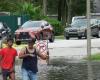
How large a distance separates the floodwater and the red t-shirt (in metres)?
4.57

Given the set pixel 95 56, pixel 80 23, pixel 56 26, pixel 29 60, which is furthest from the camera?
pixel 56 26

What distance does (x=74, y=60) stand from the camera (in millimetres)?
25141

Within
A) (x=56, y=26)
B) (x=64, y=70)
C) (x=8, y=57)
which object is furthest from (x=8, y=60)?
(x=56, y=26)

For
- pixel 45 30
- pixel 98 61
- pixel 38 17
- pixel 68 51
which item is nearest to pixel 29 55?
pixel 98 61

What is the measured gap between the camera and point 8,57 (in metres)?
13.2

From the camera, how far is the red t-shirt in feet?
43.4

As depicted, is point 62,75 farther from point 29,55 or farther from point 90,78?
point 29,55

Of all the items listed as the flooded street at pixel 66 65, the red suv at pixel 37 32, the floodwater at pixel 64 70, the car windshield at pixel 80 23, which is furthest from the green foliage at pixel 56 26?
the floodwater at pixel 64 70

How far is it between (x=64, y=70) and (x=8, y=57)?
758 centimetres

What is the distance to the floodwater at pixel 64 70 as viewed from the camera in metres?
18.2

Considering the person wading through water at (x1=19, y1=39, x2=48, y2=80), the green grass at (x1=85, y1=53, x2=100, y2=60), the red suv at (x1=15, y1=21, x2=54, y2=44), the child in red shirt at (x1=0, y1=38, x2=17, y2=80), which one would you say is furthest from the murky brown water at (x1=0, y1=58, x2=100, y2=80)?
the red suv at (x1=15, y1=21, x2=54, y2=44)

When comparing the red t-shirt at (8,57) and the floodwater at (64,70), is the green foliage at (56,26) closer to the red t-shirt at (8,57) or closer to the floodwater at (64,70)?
the floodwater at (64,70)

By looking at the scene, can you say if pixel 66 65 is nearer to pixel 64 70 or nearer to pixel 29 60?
pixel 64 70

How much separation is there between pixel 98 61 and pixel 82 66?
261 centimetres
